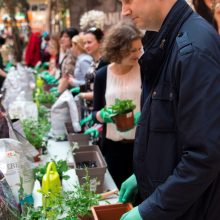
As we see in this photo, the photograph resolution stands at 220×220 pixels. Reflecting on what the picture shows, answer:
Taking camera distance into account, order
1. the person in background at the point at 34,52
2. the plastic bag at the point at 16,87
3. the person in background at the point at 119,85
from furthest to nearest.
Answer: the person in background at the point at 34,52, the plastic bag at the point at 16,87, the person in background at the point at 119,85

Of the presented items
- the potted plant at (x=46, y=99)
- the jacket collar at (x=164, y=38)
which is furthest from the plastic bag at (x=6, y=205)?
the potted plant at (x=46, y=99)

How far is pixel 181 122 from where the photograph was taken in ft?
3.51

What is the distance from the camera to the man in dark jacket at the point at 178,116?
1.01 meters

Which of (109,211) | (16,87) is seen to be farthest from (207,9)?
(16,87)

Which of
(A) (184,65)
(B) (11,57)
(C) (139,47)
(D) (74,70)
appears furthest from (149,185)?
(B) (11,57)

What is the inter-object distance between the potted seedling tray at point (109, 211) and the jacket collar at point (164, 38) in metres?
0.55

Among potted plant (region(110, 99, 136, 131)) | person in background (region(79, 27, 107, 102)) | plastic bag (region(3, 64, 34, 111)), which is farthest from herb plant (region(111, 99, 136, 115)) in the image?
plastic bag (region(3, 64, 34, 111))

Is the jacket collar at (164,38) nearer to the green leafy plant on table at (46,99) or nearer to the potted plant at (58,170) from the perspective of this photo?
the potted plant at (58,170)

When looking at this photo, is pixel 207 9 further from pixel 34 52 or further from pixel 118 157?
pixel 34 52

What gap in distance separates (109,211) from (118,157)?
44.5 inches

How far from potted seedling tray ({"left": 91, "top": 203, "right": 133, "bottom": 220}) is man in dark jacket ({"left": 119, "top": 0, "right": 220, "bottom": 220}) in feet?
0.75

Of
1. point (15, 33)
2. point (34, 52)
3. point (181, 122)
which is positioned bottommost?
point (34, 52)

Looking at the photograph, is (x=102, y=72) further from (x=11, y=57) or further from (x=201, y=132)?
(x=11, y=57)

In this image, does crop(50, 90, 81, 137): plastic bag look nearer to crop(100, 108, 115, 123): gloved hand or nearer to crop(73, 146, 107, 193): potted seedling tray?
crop(100, 108, 115, 123): gloved hand
